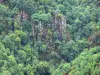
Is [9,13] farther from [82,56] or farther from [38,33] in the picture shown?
[82,56]

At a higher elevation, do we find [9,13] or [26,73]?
[9,13]

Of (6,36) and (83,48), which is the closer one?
(6,36)

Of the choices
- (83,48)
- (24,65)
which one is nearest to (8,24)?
(24,65)

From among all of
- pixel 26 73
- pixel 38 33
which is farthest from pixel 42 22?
pixel 26 73

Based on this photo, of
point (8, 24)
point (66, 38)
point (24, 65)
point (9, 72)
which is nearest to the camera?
point (9, 72)

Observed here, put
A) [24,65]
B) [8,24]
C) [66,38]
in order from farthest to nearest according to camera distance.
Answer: [66,38]
[8,24]
[24,65]

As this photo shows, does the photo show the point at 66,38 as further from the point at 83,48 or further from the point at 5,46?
the point at 5,46
